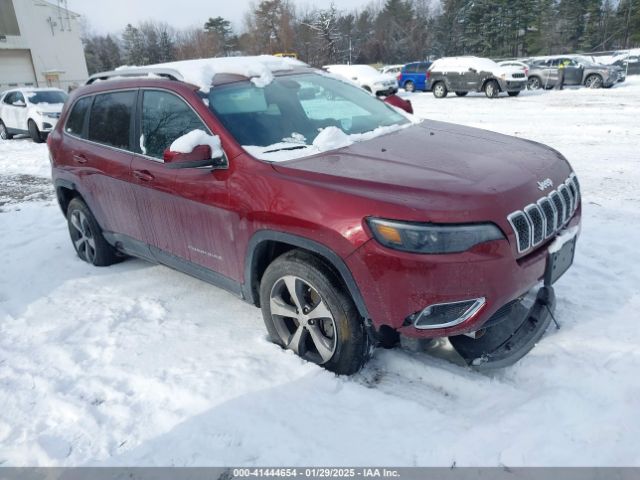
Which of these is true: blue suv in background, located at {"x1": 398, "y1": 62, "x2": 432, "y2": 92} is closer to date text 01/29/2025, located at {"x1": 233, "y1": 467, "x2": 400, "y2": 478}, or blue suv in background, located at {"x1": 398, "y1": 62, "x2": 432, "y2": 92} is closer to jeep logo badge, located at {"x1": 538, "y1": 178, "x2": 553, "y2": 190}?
jeep logo badge, located at {"x1": 538, "y1": 178, "x2": 553, "y2": 190}

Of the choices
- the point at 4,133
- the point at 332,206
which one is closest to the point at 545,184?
the point at 332,206

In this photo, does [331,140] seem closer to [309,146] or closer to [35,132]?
[309,146]

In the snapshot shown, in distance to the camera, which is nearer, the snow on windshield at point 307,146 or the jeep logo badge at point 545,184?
the jeep logo badge at point 545,184

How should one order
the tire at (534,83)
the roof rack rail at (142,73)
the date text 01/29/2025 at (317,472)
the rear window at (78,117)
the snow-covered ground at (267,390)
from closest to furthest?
1. the date text 01/29/2025 at (317,472)
2. the snow-covered ground at (267,390)
3. the roof rack rail at (142,73)
4. the rear window at (78,117)
5. the tire at (534,83)

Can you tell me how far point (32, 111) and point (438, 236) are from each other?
15572mm

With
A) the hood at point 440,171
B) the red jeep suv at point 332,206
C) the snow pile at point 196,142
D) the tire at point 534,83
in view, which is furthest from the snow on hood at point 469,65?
the snow pile at point 196,142

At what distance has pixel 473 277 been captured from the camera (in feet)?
7.89

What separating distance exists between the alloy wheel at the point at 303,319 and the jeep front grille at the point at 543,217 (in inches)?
43.9

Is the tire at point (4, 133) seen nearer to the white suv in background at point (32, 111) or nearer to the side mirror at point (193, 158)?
the white suv in background at point (32, 111)

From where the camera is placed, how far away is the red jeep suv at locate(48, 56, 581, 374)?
8.00ft

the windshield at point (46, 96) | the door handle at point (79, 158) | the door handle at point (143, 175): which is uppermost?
the windshield at point (46, 96)

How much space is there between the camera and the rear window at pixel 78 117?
15.0 feet

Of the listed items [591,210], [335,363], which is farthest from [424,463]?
[591,210]

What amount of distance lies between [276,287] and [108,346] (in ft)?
4.52
